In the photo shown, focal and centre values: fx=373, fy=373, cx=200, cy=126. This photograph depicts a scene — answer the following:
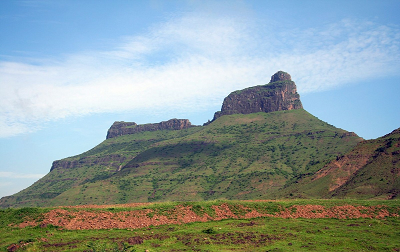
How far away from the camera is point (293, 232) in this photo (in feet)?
133

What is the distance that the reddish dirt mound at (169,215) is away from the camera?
41.8 meters

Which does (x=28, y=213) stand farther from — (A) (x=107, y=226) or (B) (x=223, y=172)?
(B) (x=223, y=172)

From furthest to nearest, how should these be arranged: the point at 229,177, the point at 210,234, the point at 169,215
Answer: the point at 229,177
the point at 169,215
the point at 210,234

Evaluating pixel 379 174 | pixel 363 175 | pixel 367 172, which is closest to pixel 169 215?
pixel 379 174

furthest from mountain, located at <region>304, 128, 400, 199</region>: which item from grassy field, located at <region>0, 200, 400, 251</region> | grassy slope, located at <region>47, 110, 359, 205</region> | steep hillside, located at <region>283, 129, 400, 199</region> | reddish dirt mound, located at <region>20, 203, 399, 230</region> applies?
grassy slope, located at <region>47, 110, 359, 205</region>

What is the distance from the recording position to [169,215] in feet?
149


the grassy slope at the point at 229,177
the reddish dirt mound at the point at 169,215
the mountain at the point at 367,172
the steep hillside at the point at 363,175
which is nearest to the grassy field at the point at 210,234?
the reddish dirt mound at the point at 169,215

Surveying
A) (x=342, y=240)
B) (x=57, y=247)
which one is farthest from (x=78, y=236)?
(x=342, y=240)

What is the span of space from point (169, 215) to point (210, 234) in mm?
7658

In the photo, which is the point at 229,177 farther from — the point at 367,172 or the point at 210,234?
the point at 210,234

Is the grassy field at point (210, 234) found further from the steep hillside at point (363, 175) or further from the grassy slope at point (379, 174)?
the steep hillside at point (363, 175)

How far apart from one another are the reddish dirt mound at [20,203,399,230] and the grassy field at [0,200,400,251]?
45 centimetres

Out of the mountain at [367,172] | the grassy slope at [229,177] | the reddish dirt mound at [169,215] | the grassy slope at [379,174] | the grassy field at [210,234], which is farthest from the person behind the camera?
the grassy slope at [229,177]

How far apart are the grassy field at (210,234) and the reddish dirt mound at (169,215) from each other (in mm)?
452
